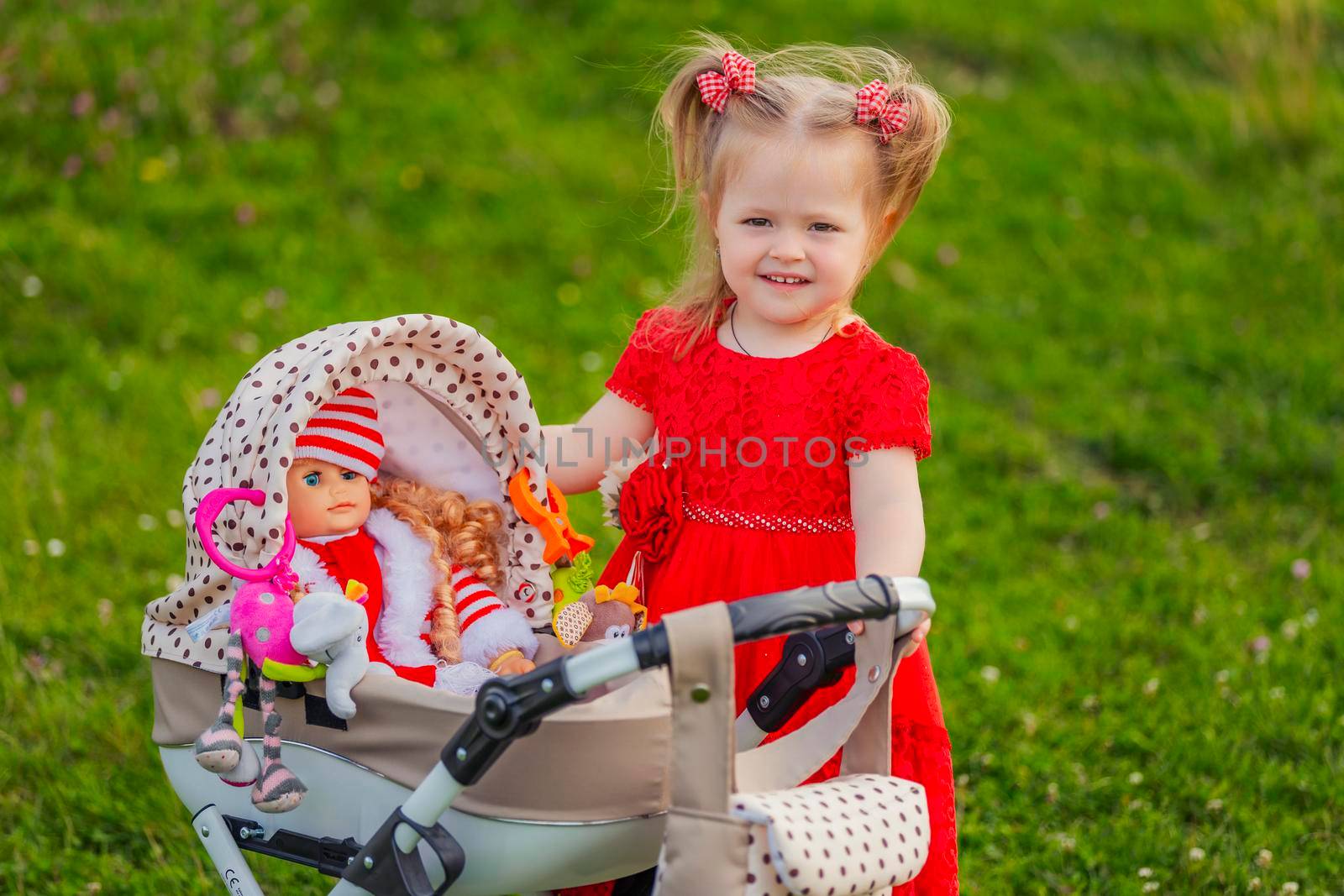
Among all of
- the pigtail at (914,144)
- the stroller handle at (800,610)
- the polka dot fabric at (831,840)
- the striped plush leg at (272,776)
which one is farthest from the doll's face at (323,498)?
the pigtail at (914,144)

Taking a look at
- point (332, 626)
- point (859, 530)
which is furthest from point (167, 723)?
point (859, 530)

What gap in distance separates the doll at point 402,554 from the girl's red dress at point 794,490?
1.04 feet

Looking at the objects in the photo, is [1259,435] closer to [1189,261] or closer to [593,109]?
[1189,261]

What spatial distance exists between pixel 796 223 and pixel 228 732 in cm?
124

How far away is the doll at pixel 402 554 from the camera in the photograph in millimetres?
2467

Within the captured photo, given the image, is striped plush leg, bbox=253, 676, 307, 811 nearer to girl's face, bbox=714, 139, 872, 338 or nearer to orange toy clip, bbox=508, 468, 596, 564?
orange toy clip, bbox=508, 468, 596, 564

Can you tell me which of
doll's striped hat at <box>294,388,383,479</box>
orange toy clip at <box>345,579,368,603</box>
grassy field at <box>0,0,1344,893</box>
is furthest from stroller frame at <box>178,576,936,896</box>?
grassy field at <box>0,0,1344,893</box>

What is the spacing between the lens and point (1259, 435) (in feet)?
16.0

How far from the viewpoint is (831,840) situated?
1887 millimetres

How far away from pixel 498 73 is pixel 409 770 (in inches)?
202

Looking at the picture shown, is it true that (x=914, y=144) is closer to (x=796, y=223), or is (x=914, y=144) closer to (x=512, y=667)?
(x=796, y=223)

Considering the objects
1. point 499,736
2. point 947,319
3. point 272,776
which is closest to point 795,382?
point 499,736

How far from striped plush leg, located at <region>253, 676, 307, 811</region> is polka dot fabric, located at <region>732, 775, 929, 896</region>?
696 millimetres

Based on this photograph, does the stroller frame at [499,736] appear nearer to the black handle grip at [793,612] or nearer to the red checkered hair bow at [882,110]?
the black handle grip at [793,612]
